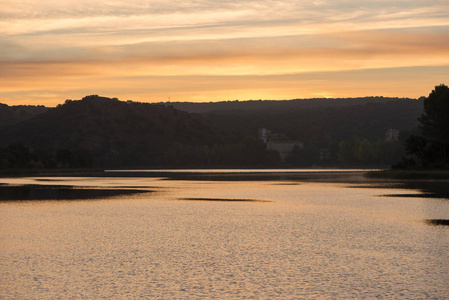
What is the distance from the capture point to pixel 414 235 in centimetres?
4181

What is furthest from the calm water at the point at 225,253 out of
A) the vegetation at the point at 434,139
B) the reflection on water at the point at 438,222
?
the vegetation at the point at 434,139

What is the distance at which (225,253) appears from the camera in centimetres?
3478

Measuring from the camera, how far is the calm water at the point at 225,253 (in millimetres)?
25906

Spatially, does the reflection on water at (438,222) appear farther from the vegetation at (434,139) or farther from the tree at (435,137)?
the tree at (435,137)

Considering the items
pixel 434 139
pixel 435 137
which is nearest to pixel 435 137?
pixel 435 137

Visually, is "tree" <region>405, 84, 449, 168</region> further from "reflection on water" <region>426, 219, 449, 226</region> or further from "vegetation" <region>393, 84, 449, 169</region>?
"reflection on water" <region>426, 219, 449, 226</region>

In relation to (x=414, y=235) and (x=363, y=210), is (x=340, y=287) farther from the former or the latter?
(x=363, y=210)

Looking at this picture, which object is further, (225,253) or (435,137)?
(435,137)

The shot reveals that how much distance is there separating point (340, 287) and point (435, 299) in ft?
12.3

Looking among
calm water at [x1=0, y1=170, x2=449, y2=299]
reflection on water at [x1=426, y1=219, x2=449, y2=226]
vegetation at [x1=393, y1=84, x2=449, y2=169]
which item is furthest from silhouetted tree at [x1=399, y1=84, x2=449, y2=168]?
reflection on water at [x1=426, y1=219, x2=449, y2=226]

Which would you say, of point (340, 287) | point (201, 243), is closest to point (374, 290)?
point (340, 287)

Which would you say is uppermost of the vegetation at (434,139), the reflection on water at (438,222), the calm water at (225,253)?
the vegetation at (434,139)

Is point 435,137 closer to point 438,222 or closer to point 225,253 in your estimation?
point 438,222

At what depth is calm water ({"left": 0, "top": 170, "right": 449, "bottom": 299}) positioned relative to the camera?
85.0 feet
